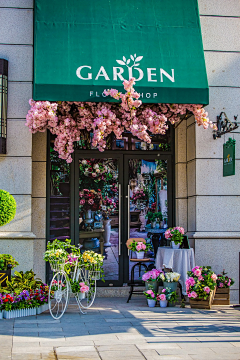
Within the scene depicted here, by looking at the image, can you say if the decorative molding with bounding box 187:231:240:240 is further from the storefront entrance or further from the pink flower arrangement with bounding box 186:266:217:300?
the storefront entrance

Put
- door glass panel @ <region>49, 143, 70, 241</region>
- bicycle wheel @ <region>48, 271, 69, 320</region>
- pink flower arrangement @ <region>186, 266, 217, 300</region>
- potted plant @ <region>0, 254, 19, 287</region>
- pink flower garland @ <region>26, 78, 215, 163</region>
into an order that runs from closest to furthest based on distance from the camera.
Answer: bicycle wheel @ <region>48, 271, 69, 320</region>, potted plant @ <region>0, 254, 19, 287</region>, pink flower garland @ <region>26, 78, 215, 163</region>, pink flower arrangement @ <region>186, 266, 217, 300</region>, door glass panel @ <region>49, 143, 70, 241</region>

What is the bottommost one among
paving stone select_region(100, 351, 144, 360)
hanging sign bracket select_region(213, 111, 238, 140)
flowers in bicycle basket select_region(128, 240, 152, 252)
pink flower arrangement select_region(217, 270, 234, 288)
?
paving stone select_region(100, 351, 144, 360)

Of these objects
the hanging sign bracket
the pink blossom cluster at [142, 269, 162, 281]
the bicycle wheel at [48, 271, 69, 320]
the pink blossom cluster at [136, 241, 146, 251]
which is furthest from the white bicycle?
the hanging sign bracket

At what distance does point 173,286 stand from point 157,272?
41cm

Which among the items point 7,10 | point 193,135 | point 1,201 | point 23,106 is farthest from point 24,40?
point 193,135

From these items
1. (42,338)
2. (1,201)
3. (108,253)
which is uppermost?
(1,201)

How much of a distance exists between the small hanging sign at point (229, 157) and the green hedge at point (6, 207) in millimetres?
4106

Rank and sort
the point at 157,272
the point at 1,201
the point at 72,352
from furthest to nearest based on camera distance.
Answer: the point at 157,272 < the point at 1,201 < the point at 72,352

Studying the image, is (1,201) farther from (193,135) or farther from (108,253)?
(193,135)

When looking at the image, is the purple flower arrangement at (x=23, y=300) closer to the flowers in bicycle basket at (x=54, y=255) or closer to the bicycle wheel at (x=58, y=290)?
the bicycle wheel at (x=58, y=290)

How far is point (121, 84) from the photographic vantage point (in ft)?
26.1

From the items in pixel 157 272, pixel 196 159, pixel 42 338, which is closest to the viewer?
pixel 42 338

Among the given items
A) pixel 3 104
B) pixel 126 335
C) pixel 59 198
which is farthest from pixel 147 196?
pixel 126 335

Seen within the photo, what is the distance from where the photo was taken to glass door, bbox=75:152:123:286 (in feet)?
31.4
